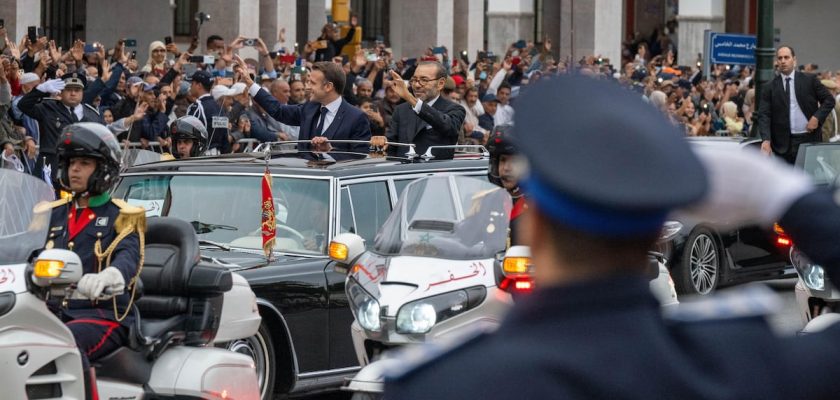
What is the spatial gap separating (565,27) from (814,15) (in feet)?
57.1

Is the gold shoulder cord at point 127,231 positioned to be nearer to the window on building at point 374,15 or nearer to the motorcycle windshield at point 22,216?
the motorcycle windshield at point 22,216

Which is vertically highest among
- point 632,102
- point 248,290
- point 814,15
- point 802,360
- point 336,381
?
point 814,15

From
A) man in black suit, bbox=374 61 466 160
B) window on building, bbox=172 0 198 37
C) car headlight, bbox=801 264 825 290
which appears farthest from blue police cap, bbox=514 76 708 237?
window on building, bbox=172 0 198 37

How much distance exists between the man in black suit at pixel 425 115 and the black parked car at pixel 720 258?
2.67m

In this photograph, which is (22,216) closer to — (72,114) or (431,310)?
(431,310)

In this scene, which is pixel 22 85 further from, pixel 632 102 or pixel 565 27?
pixel 565 27

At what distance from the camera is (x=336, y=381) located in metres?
9.02

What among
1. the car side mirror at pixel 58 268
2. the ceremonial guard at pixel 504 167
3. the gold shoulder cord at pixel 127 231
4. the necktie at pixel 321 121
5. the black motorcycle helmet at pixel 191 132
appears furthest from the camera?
the black motorcycle helmet at pixel 191 132

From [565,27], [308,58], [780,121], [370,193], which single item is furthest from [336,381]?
[565,27]

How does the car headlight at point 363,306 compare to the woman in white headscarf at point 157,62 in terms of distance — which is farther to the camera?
the woman in white headscarf at point 157,62

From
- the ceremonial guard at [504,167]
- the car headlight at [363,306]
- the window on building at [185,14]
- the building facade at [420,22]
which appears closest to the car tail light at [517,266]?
the ceremonial guard at [504,167]

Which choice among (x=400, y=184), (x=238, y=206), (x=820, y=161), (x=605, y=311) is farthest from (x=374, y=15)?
(x=605, y=311)

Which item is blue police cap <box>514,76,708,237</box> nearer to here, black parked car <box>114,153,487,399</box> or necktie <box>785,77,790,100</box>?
black parked car <box>114,153,487,399</box>

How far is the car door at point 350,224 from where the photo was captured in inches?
358
